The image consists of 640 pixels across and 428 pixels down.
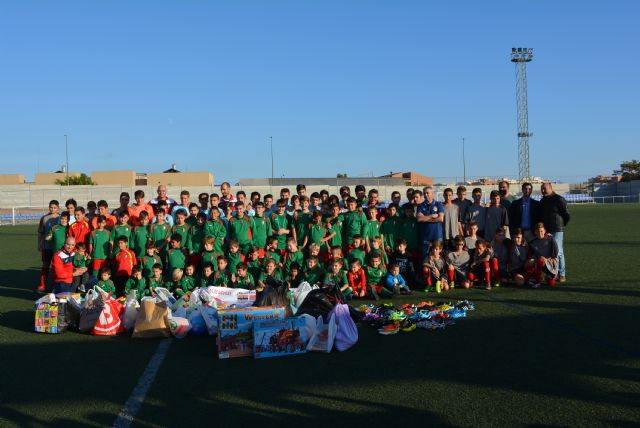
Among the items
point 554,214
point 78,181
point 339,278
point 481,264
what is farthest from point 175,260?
point 78,181

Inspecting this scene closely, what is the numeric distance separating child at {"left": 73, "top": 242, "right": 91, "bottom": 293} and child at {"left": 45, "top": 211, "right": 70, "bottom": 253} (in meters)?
0.53

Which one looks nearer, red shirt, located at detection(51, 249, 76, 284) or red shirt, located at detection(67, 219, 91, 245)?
red shirt, located at detection(51, 249, 76, 284)

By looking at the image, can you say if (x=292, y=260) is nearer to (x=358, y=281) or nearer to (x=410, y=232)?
(x=358, y=281)

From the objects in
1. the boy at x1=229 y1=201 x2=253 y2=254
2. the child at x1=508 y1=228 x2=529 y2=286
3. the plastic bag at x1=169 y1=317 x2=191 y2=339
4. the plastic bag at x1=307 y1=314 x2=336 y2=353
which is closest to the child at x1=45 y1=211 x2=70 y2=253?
the boy at x1=229 y1=201 x2=253 y2=254

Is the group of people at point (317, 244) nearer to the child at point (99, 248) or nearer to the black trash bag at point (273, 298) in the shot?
the child at point (99, 248)

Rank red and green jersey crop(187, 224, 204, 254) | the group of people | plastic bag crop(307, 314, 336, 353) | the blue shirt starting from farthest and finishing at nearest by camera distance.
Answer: the blue shirt
red and green jersey crop(187, 224, 204, 254)
the group of people
plastic bag crop(307, 314, 336, 353)

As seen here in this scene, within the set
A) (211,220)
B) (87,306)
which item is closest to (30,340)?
(87,306)

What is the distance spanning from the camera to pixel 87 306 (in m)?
7.04

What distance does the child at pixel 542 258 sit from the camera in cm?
912

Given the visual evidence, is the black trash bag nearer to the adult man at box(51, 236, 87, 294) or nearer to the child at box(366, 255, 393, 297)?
the child at box(366, 255, 393, 297)

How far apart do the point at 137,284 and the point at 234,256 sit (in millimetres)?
1540

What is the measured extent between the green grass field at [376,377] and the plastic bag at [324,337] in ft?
0.40

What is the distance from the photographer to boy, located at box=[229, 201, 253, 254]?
30.6ft

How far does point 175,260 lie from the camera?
29.0ft
